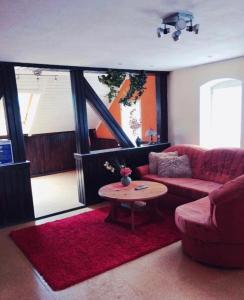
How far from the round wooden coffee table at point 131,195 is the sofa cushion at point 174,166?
2.20ft

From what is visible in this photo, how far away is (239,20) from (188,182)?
2362 mm

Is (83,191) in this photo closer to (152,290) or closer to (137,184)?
(137,184)

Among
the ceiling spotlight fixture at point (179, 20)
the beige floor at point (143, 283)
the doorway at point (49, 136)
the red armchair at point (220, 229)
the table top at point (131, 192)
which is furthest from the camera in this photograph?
the doorway at point (49, 136)

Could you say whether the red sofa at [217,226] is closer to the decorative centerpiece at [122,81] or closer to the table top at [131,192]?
the table top at [131,192]

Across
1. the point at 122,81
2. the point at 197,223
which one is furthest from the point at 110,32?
the point at 122,81

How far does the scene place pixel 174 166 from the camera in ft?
14.2

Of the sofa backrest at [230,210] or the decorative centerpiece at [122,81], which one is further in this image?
the decorative centerpiece at [122,81]

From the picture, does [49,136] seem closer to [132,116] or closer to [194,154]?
[132,116]

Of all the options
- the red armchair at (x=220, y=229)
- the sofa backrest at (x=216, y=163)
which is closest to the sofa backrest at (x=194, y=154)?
the sofa backrest at (x=216, y=163)

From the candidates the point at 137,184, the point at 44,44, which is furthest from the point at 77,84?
the point at 137,184

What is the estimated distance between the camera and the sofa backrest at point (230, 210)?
229 cm

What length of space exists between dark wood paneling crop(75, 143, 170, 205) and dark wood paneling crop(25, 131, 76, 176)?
2725 mm

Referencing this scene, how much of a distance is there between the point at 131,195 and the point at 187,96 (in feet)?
8.23

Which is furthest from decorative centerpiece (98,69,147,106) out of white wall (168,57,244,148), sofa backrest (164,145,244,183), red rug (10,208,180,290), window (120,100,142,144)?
red rug (10,208,180,290)
